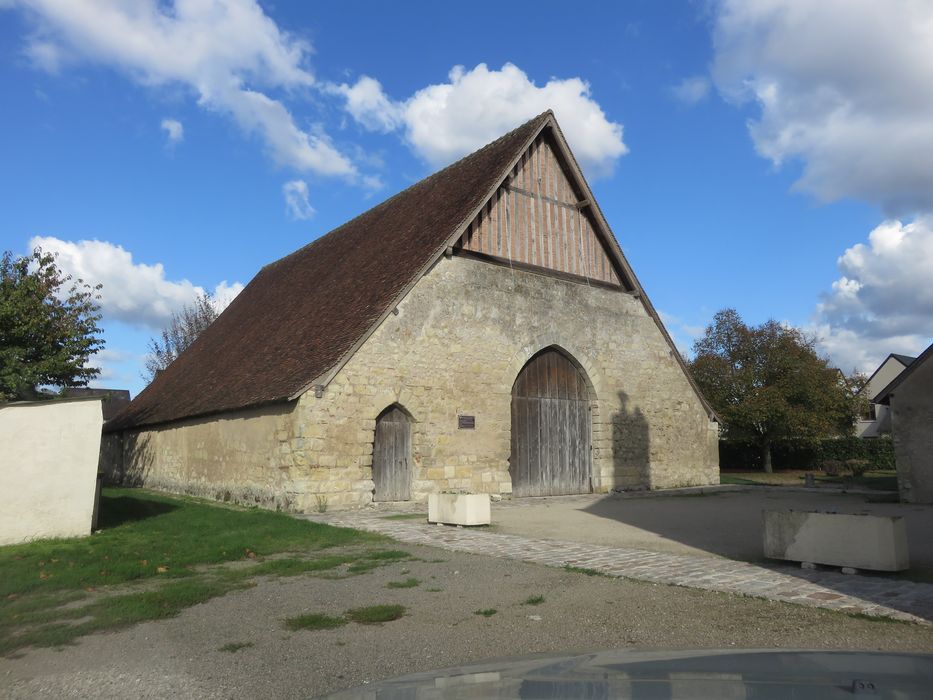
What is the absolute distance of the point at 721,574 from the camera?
21.8ft

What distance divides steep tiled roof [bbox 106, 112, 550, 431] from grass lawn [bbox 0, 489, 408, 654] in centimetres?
309

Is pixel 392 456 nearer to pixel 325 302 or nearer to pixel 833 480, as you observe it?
pixel 325 302

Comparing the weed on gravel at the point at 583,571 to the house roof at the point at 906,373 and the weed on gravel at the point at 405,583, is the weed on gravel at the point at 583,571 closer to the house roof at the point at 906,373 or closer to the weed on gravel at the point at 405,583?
the weed on gravel at the point at 405,583

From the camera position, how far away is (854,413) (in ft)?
119

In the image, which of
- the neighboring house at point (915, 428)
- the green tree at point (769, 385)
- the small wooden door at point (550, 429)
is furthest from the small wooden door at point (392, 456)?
the green tree at point (769, 385)

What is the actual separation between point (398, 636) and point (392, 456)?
935cm

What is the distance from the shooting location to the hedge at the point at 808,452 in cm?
3384

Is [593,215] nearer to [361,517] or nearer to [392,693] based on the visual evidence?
[361,517]

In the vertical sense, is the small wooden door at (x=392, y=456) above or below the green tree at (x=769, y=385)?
below

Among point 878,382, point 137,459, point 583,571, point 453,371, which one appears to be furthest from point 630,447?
point 878,382

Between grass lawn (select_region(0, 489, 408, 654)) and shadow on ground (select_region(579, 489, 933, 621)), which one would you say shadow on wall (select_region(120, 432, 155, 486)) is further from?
shadow on ground (select_region(579, 489, 933, 621))

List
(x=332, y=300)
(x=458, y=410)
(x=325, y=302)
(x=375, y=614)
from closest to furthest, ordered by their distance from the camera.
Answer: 1. (x=375, y=614)
2. (x=458, y=410)
3. (x=332, y=300)
4. (x=325, y=302)

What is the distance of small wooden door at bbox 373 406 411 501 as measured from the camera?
45.7ft

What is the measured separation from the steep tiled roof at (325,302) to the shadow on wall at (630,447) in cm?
681
